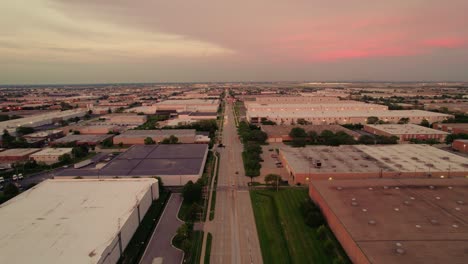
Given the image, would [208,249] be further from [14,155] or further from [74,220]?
[14,155]

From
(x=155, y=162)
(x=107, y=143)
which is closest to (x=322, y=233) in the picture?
(x=155, y=162)

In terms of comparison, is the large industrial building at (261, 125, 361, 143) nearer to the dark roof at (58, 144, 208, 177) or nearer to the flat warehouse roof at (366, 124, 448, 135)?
the flat warehouse roof at (366, 124, 448, 135)

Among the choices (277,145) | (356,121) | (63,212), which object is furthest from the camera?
(356,121)

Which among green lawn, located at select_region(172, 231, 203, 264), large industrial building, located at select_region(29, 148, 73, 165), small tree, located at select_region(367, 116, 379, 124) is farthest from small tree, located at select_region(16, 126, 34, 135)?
small tree, located at select_region(367, 116, 379, 124)

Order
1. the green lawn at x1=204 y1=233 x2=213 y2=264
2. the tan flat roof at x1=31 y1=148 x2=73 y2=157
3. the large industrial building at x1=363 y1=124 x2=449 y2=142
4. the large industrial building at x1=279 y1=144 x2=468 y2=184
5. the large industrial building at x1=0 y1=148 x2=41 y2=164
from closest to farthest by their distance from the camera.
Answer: the green lawn at x1=204 y1=233 x2=213 y2=264 → the large industrial building at x1=279 y1=144 x2=468 y2=184 → the tan flat roof at x1=31 y1=148 x2=73 y2=157 → the large industrial building at x1=0 y1=148 x2=41 y2=164 → the large industrial building at x1=363 y1=124 x2=449 y2=142

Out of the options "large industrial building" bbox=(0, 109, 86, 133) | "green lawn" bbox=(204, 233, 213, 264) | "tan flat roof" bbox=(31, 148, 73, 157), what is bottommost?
"green lawn" bbox=(204, 233, 213, 264)

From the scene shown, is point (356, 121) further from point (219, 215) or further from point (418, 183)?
point (219, 215)

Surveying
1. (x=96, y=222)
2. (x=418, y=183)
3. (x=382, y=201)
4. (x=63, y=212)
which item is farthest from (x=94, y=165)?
(x=418, y=183)
